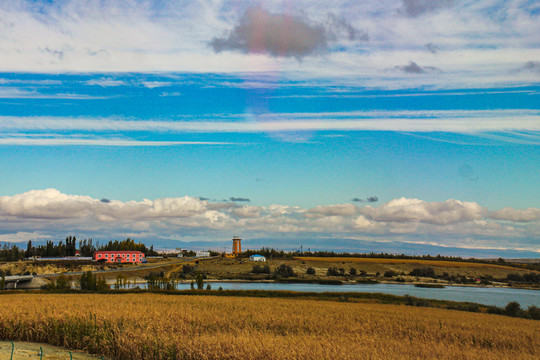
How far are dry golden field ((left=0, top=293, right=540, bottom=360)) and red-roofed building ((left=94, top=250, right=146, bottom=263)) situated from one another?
131m

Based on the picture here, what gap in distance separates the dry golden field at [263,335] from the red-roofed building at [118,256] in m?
131

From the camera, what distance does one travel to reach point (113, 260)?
500 ft

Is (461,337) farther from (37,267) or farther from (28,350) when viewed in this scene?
(37,267)

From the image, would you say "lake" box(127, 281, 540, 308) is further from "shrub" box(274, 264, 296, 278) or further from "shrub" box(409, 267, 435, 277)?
"shrub" box(409, 267, 435, 277)

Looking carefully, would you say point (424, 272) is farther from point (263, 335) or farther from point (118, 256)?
point (263, 335)

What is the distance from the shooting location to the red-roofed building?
5989 inches

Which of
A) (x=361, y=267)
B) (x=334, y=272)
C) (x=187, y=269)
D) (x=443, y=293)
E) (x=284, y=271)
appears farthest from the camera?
(x=361, y=267)

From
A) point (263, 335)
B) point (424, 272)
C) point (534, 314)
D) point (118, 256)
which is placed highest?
point (263, 335)

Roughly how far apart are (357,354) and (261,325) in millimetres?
10298

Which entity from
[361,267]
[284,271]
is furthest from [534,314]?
[361,267]

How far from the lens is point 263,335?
20344mm

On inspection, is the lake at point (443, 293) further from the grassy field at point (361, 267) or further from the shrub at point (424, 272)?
the shrub at point (424, 272)

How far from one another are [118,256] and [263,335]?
474 ft

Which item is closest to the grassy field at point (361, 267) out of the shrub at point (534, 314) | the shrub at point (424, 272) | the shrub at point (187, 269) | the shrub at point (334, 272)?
the shrub at point (334, 272)
